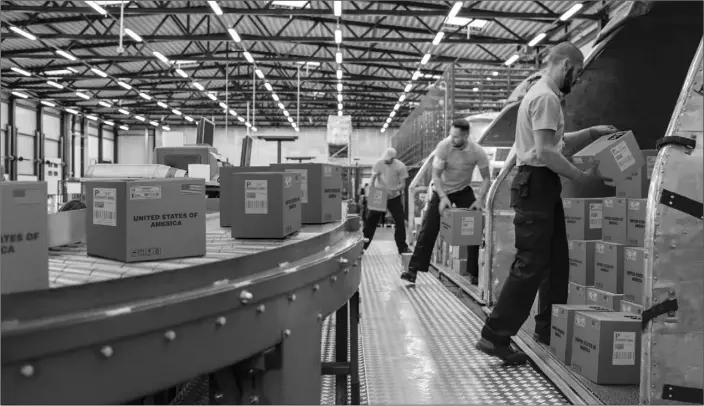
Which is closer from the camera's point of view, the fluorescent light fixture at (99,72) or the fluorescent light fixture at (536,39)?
the fluorescent light fixture at (536,39)

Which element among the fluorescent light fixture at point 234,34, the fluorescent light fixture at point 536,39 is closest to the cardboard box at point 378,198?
the fluorescent light fixture at point 234,34

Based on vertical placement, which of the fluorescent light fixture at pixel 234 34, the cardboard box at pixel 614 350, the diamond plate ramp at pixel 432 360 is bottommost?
the diamond plate ramp at pixel 432 360

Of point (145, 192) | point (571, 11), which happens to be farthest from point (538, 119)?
point (571, 11)

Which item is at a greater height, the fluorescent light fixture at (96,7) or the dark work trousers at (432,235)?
the fluorescent light fixture at (96,7)

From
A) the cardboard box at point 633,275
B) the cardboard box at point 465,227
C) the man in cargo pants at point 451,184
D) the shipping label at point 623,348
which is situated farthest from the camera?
the man in cargo pants at point 451,184

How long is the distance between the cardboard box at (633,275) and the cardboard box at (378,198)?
4597 millimetres

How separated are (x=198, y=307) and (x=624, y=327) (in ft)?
7.38

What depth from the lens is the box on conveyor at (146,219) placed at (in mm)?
1374

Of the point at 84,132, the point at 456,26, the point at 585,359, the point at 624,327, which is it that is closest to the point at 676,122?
the point at 624,327

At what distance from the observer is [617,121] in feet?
14.2

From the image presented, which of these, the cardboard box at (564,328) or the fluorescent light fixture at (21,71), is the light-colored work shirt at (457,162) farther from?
the fluorescent light fixture at (21,71)

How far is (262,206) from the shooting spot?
1.84 metres

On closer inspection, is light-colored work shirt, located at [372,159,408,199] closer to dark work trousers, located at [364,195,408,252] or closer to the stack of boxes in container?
dark work trousers, located at [364,195,408,252]

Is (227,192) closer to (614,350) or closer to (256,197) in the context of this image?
(256,197)
